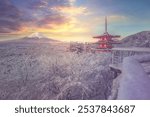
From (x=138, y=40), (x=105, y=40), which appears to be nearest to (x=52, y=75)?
(x=105, y=40)

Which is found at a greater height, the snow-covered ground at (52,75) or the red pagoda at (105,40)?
the red pagoda at (105,40)

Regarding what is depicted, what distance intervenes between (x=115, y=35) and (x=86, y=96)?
3.43 m

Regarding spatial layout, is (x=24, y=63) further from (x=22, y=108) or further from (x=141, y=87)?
(x=141, y=87)

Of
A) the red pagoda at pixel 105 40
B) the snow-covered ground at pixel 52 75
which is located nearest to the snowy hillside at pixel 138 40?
the red pagoda at pixel 105 40

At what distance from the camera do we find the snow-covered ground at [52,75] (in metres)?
6.42

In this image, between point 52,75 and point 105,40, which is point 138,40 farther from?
→ point 52,75

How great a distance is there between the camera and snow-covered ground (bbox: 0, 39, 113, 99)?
6.42 m

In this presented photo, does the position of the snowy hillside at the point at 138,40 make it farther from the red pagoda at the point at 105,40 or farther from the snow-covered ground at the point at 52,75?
the snow-covered ground at the point at 52,75

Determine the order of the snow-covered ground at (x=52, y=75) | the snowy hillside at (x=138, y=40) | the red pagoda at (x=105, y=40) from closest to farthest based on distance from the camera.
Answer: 1. the snow-covered ground at (x=52, y=75)
2. the red pagoda at (x=105, y=40)
3. the snowy hillside at (x=138, y=40)

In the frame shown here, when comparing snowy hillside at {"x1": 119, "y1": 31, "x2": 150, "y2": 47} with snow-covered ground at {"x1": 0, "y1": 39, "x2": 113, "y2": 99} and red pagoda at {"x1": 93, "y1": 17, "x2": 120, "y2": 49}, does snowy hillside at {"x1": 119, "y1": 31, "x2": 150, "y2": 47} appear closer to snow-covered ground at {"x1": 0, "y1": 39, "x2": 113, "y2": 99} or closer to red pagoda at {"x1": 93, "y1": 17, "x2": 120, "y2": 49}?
→ red pagoda at {"x1": 93, "y1": 17, "x2": 120, "y2": 49}

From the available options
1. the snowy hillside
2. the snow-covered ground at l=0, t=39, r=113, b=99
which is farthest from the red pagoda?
the snowy hillside

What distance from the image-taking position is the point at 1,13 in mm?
9266

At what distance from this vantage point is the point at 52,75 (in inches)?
307

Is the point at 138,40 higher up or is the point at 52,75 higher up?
the point at 138,40
